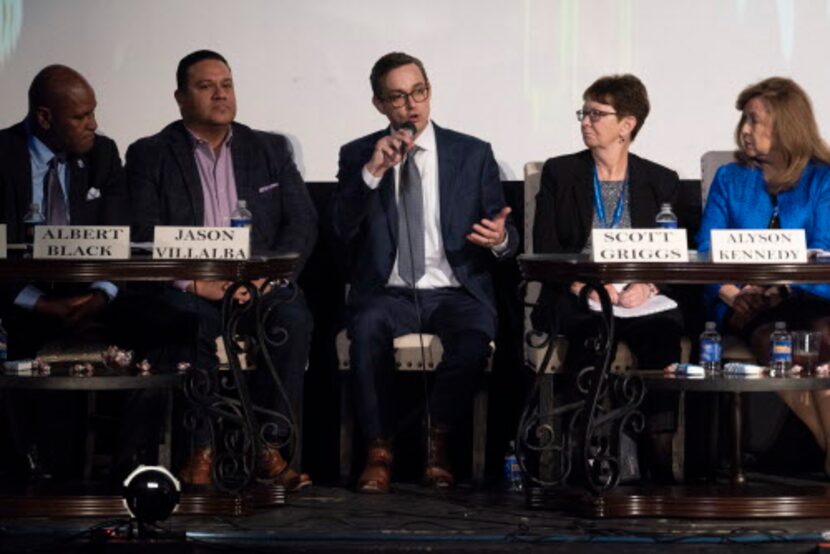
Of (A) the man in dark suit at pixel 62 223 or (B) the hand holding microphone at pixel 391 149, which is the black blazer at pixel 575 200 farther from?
(A) the man in dark suit at pixel 62 223

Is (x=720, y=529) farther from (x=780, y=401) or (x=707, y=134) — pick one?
(x=707, y=134)

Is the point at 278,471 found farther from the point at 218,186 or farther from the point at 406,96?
the point at 406,96

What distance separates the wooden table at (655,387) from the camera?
4977 millimetres

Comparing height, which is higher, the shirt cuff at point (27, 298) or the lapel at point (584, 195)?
the lapel at point (584, 195)

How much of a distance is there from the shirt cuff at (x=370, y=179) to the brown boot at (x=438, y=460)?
0.79m

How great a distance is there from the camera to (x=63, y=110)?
6250 mm

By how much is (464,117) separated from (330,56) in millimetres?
521

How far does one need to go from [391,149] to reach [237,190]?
1.94 ft

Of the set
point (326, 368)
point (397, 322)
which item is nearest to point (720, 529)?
point (397, 322)

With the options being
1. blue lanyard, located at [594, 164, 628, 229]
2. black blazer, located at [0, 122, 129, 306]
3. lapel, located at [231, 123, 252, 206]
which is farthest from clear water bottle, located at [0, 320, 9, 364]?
blue lanyard, located at [594, 164, 628, 229]

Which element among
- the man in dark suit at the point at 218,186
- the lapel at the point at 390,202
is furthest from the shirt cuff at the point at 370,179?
the man in dark suit at the point at 218,186

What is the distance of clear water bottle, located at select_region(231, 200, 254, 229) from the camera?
550 cm

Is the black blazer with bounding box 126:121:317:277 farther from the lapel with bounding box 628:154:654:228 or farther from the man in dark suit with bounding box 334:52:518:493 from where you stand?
the lapel with bounding box 628:154:654:228

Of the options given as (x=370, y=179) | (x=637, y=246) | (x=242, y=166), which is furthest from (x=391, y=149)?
(x=637, y=246)
